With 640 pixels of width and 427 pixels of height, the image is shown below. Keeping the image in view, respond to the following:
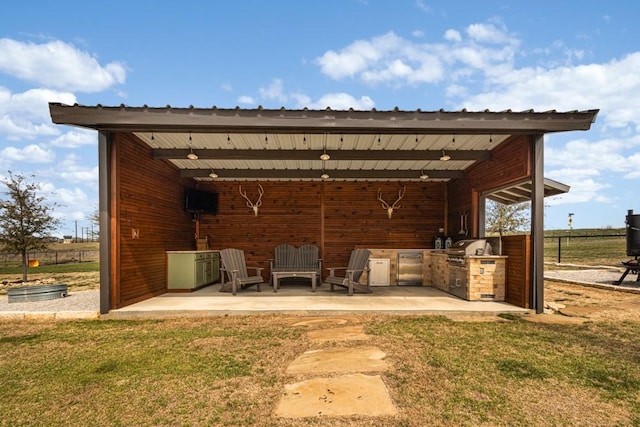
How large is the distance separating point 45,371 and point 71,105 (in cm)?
341

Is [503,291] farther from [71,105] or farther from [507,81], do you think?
[71,105]

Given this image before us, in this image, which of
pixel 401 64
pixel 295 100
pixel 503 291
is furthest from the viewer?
pixel 401 64

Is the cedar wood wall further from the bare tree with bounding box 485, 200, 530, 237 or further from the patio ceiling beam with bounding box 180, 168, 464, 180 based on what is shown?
the bare tree with bounding box 485, 200, 530, 237

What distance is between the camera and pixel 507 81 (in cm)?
698

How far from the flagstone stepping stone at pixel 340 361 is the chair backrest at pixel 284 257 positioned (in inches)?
201

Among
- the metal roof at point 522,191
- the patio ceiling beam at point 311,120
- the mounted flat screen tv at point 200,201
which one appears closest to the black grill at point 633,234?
the metal roof at point 522,191

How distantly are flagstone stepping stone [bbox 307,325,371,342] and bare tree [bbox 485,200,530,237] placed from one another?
41.9 ft

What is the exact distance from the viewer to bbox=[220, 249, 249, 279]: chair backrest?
652 centimetres

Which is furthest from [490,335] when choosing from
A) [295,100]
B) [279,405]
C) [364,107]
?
[295,100]

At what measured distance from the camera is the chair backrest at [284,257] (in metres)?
8.39

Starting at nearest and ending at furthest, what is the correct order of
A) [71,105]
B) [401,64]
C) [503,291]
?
[71,105]
[503,291]
[401,64]

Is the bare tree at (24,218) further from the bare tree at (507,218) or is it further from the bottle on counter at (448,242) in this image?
the bare tree at (507,218)

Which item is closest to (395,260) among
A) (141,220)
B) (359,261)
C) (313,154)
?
(359,261)

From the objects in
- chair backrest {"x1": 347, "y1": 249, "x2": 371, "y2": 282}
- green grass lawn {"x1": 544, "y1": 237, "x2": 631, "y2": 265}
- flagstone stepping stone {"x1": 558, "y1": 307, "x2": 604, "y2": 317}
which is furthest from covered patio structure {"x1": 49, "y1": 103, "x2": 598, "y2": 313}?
green grass lawn {"x1": 544, "y1": 237, "x2": 631, "y2": 265}
